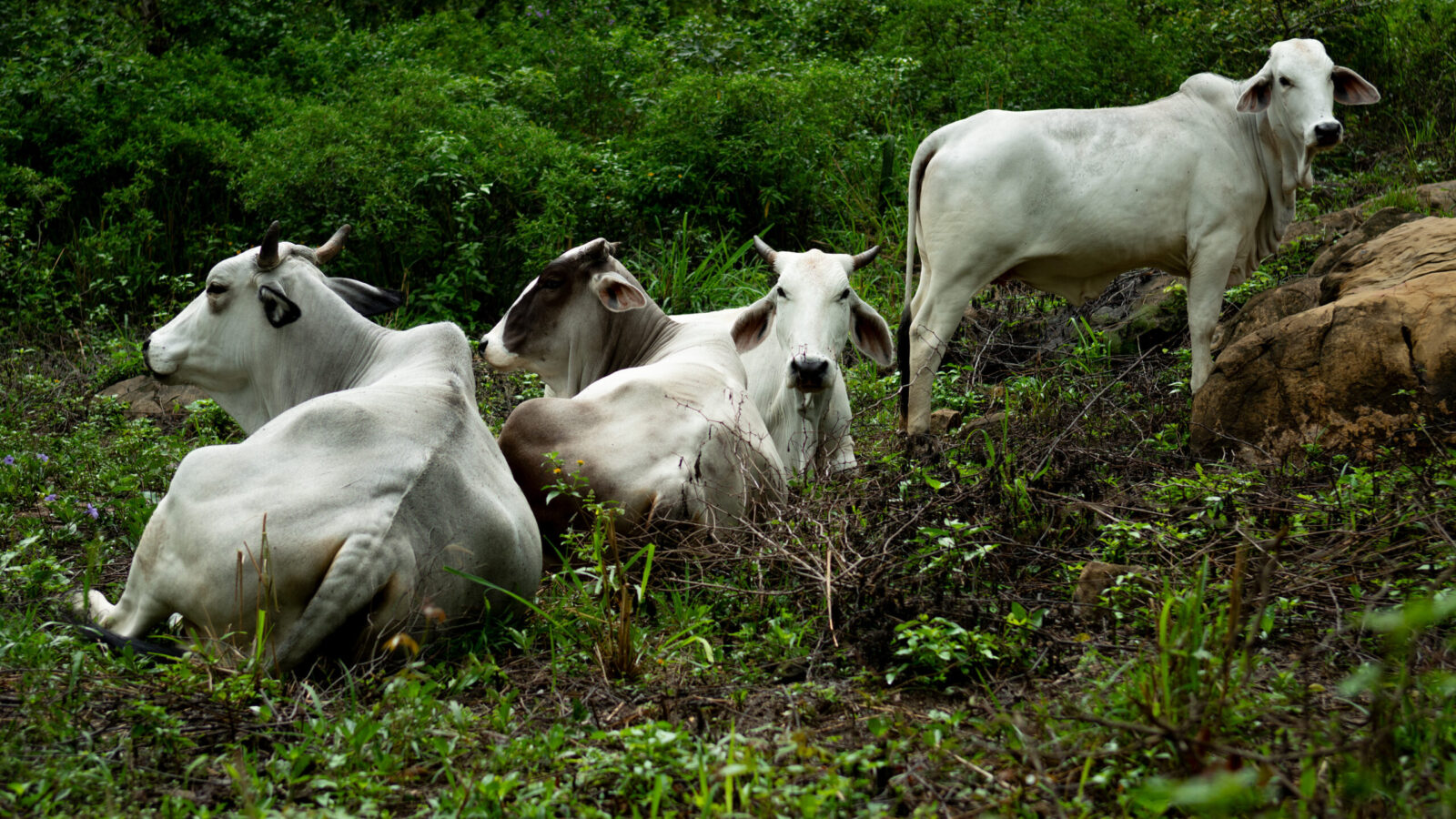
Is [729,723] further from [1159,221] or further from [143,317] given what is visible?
[143,317]

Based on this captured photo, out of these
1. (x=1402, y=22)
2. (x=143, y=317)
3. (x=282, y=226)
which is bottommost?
(x=143, y=317)

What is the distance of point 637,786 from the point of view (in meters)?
2.46

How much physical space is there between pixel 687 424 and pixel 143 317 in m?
5.30

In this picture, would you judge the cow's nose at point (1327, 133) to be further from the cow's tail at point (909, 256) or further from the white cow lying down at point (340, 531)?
the white cow lying down at point (340, 531)

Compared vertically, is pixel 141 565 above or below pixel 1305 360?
below

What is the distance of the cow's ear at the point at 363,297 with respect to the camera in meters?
5.18

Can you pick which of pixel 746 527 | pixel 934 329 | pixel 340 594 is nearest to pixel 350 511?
pixel 340 594

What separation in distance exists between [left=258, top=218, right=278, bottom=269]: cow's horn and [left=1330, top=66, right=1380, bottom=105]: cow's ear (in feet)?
16.4

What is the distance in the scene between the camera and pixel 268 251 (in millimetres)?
4770

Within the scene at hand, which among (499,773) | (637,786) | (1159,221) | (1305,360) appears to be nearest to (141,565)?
(499,773)

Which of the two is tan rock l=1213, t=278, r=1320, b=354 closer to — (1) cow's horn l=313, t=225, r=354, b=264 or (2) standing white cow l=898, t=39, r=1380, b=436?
(2) standing white cow l=898, t=39, r=1380, b=436

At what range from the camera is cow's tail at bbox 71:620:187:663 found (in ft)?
10.5

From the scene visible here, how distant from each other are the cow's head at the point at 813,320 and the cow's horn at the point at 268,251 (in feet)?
6.26

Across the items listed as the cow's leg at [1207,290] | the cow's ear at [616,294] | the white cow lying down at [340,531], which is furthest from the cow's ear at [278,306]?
the cow's leg at [1207,290]
